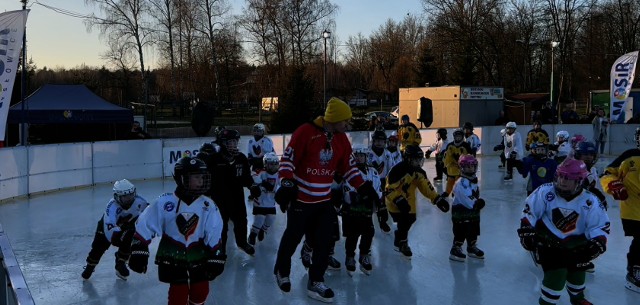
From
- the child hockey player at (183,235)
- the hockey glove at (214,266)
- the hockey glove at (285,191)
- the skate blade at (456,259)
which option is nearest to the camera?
the hockey glove at (214,266)

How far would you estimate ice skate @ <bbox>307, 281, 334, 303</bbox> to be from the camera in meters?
5.44

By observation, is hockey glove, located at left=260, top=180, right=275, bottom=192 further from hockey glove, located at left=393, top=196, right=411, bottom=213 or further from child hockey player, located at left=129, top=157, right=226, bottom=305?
child hockey player, located at left=129, top=157, right=226, bottom=305

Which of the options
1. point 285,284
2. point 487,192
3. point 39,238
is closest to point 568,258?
point 285,284

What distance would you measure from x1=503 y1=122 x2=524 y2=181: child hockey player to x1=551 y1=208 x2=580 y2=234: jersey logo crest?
990 centimetres

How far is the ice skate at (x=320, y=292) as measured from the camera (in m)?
5.44

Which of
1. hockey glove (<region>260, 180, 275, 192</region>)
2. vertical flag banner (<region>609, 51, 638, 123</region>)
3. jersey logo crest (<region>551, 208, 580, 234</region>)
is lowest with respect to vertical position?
hockey glove (<region>260, 180, 275, 192</region>)

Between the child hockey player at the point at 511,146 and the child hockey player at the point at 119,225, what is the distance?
10390mm

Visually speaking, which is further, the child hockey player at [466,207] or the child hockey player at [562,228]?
the child hockey player at [466,207]

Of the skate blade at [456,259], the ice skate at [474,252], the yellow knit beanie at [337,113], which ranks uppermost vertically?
the yellow knit beanie at [337,113]

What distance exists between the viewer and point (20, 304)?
2775mm

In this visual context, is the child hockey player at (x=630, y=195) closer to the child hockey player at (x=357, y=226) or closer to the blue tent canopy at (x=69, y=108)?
the child hockey player at (x=357, y=226)

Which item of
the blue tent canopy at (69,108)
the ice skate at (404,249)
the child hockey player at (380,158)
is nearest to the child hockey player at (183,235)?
the ice skate at (404,249)

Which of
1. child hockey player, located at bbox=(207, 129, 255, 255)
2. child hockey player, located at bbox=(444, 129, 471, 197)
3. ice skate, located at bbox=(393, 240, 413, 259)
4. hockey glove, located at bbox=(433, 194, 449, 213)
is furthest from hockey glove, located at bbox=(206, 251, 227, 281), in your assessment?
child hockey player, located at bbox=(444, 129, 471, 197)

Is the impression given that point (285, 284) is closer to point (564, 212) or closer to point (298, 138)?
point (298, 138)
